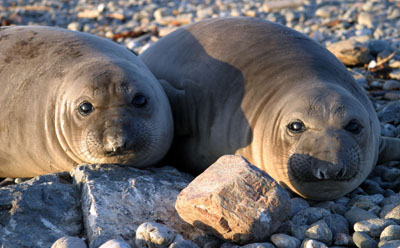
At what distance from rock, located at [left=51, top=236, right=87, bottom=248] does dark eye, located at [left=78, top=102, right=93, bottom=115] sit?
104 cm

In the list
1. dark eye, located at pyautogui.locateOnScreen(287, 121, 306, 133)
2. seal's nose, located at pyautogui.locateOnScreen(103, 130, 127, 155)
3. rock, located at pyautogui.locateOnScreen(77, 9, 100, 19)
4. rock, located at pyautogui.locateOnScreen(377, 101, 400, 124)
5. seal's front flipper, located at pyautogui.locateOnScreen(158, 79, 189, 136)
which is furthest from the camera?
rock, located at pyautogui.locateOnScreen(77, 9, 100, 19)

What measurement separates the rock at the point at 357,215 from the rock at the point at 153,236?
107 cm

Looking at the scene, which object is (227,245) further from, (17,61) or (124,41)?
(124,41)

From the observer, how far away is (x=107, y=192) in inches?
→ 133

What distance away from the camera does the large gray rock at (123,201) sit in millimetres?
3113

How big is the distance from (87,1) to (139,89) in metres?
11.2

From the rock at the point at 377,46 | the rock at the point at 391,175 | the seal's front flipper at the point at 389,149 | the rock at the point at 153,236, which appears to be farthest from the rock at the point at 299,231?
the rock at the point at 377,46

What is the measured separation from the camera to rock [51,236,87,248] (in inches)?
113

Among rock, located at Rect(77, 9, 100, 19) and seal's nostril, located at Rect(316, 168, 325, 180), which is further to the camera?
rock, located at Rect(77, 9, 100, 19)

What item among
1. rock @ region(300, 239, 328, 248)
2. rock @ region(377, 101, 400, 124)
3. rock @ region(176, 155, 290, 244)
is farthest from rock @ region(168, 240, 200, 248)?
rock @ region(377, 101, 400, 124)

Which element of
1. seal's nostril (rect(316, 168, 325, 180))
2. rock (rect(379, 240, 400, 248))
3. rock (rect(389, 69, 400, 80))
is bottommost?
rock (rect(389, 69, 400, 80))

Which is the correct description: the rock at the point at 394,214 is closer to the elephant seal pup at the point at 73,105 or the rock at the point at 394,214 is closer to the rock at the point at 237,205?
the rock at the point at 237,205

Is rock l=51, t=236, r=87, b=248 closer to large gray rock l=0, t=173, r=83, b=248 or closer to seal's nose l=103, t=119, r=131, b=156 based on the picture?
large gray rock l=0, t=173, r=83, b=248

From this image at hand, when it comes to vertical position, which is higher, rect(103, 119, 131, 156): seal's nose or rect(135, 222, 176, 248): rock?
rect(103, 119, 131, 156): seal's nose
